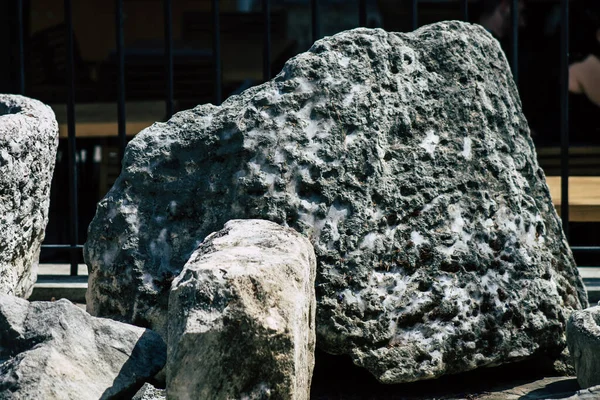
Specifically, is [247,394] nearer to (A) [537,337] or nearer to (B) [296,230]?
(B) [296,230]

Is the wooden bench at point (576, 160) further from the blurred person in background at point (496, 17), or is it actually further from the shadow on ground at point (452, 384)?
the shadow on ground at point (452, 384)

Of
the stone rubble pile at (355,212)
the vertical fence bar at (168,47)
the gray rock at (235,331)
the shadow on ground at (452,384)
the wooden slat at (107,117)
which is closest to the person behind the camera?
the gray rock at (235,331)

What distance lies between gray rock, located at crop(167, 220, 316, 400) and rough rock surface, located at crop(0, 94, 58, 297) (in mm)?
1010

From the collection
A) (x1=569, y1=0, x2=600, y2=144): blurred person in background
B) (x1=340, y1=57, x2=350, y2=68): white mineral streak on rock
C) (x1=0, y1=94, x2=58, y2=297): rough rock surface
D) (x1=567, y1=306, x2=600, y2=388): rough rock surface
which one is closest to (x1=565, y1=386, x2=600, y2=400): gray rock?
(x1=567, y1=306, x2=600, y2=388): rough rock surface

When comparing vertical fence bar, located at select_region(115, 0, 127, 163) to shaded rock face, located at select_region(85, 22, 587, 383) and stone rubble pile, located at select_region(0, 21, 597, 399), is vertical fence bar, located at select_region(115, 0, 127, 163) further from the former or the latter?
shaded rock face, located at select_region(85, 22, 587, 383)

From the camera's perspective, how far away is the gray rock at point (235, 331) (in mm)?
2410

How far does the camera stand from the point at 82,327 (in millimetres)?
2797

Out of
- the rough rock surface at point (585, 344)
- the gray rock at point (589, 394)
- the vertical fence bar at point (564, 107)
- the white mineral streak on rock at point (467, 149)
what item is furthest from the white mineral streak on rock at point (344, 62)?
the vertical fence bar at point (564, 107)

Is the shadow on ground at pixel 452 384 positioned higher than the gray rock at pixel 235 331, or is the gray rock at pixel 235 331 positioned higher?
the gray rock at pixel 235 331

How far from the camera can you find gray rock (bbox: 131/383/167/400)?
2977 mm

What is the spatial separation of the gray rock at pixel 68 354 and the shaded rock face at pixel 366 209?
350 mm

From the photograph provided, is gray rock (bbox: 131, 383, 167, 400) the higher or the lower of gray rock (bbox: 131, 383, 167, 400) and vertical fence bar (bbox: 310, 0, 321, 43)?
the lower

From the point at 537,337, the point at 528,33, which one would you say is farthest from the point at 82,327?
the point at 528,33

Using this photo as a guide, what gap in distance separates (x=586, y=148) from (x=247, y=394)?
423cm
